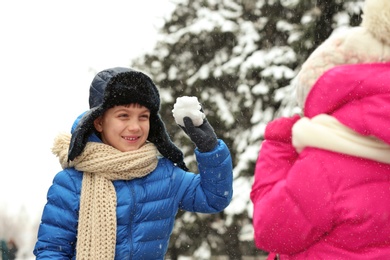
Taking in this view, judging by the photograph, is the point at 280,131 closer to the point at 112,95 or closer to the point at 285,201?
the point at 285,201

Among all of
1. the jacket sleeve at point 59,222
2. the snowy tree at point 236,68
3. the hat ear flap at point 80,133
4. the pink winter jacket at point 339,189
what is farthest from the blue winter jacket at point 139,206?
the snowy tree at point 236,68

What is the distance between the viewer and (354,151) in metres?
2.09

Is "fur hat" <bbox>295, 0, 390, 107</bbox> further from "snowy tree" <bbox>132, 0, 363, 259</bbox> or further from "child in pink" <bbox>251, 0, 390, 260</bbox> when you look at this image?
"snowy tree" <bbox>132, 0, 363, 259</bbox>

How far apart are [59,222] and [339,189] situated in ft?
5.30

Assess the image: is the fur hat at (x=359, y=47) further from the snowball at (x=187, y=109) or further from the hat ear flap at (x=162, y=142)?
the hat ear flap at (x=162, y=142)

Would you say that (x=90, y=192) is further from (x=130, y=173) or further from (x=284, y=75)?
(x=284, y=75)

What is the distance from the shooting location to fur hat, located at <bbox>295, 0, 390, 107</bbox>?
2.12 m

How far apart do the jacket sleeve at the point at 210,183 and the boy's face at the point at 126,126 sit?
32cm

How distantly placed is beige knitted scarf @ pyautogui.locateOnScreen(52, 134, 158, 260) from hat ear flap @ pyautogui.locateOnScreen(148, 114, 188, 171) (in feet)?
0.34

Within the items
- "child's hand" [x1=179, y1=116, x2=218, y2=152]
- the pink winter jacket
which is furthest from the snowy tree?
the pink winter jacket

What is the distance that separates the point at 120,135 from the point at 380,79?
1664 millimetres

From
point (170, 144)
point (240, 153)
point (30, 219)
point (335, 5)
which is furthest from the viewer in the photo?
point (30, 219)

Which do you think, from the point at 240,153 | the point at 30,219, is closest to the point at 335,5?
the point at 240,153

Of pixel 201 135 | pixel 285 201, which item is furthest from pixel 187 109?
pixel 285 201
